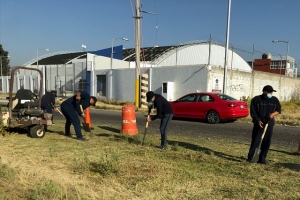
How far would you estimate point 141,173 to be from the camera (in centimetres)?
511

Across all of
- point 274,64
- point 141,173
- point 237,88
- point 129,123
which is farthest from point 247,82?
point 274,64

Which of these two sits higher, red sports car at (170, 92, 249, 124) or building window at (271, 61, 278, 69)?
building window at (271, 61, 278, 69)

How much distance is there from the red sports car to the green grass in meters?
5.60

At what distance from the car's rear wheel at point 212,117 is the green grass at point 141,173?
578 centimetres

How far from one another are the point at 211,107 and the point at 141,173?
9.13 m

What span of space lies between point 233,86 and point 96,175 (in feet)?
65.4

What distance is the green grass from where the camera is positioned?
412 centimetres

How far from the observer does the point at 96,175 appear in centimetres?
495

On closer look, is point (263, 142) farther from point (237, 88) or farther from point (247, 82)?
point (247, 82)

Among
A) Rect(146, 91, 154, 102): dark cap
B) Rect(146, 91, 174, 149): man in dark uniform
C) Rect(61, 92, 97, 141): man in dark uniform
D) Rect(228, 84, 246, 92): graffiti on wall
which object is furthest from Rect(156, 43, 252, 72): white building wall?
Rect(146, 91, 154, 102): dark cap

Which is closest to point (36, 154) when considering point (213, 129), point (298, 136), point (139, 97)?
point (213, 129)

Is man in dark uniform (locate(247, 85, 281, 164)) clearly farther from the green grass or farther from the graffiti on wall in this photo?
the graffiti on wall

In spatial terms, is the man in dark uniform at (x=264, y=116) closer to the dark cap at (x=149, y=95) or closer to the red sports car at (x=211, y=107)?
the dark cap at (x=149, y=95)

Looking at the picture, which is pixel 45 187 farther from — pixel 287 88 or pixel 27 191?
pixel 287 88
